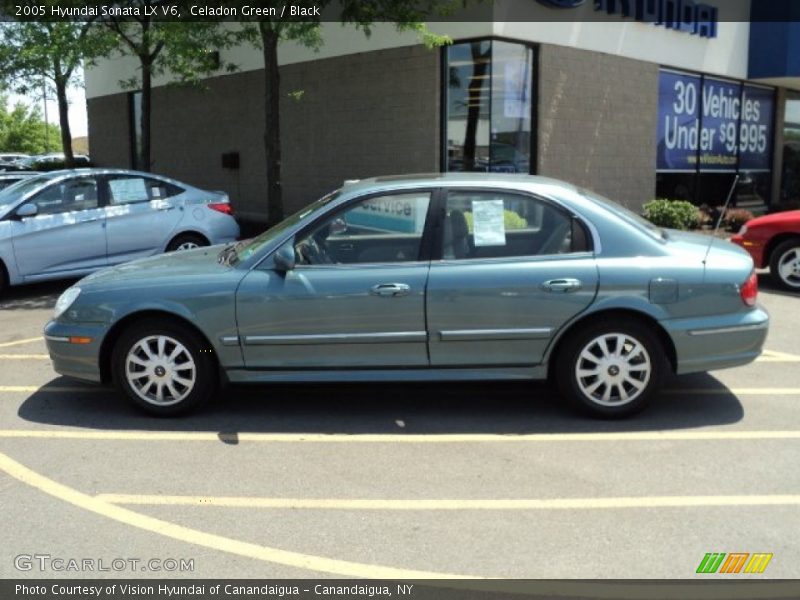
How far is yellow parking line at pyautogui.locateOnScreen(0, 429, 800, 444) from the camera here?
4.94m

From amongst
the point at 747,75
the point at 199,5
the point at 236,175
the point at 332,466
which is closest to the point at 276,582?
the point at 332,466

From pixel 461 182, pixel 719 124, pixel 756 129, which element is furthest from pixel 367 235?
pixel 756 129

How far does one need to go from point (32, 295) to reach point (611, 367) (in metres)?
7.85

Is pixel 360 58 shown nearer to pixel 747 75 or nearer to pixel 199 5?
pixel 199 5

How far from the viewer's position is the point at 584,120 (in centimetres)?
Result: 1411

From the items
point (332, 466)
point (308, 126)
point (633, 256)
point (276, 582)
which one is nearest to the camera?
point (276, 582)

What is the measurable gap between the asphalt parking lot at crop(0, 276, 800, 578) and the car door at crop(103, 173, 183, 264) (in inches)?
166

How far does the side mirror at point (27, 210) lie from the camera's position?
946 cm

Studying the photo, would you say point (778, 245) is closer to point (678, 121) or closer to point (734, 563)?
point (678, 121)

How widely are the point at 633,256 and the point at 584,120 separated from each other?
9.64 meters

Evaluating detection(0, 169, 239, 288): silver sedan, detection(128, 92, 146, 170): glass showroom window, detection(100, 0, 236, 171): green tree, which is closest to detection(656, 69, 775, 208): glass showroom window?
detection(100, 0, 236, 171): green tree

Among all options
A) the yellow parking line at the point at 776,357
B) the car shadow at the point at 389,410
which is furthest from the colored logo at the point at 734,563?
the yellow parking line at the point at 776,357

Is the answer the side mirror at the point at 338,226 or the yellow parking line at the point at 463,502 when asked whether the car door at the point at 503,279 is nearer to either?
the side mirror at the point at 338,226

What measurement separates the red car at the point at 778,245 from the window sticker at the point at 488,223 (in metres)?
6.31
